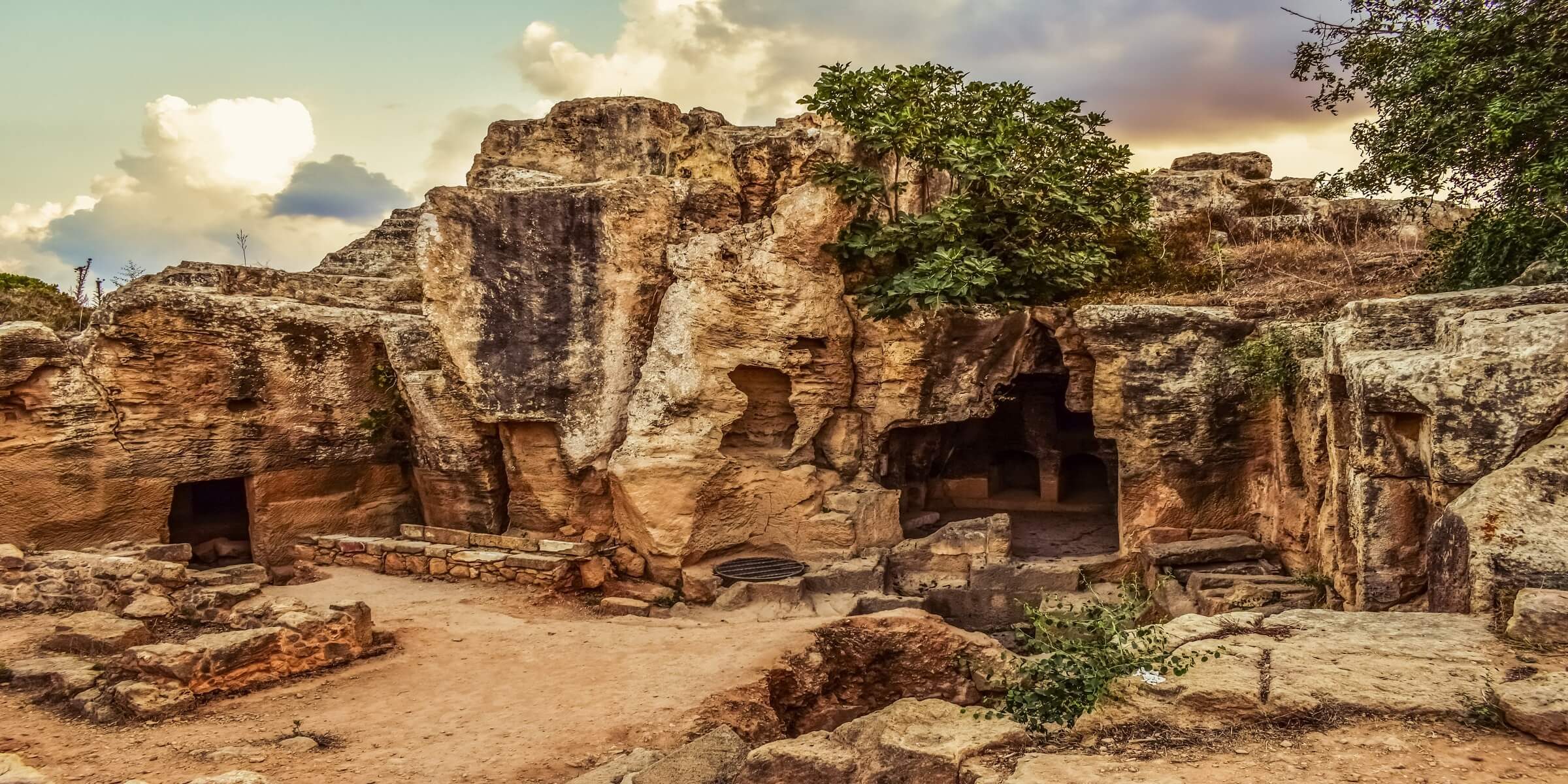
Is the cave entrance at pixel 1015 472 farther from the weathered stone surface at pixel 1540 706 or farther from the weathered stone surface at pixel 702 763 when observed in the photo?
the weathered stone surface at pixel 1540 706

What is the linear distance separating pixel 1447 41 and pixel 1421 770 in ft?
21.6

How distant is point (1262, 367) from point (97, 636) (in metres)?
9.61

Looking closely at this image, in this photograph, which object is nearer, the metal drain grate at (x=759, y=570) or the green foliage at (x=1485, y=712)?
the green foliage at (x=1485, y=712)

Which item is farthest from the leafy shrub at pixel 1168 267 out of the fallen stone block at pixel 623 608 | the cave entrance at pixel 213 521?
the cave entrance at pixel 213 521

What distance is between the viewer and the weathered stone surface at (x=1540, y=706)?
9.83ft

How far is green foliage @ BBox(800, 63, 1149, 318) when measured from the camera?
9398 mm

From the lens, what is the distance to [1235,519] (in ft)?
28.6

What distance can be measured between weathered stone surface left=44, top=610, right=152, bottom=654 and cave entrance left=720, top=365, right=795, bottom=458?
17.3 ft

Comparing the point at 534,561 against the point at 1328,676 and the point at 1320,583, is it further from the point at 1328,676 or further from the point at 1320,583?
the point at 1328,676

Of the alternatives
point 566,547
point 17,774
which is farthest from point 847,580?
point 17,774

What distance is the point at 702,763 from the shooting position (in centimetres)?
446

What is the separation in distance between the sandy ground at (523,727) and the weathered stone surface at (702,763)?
2.34 feet

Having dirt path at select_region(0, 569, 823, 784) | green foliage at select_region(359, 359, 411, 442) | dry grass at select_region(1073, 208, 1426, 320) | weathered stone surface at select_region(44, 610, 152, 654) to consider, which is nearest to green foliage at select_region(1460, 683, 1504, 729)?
dirt path at select_region(0, 569, 823, 784)

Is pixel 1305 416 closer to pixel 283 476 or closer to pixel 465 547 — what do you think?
pixel 465 547
